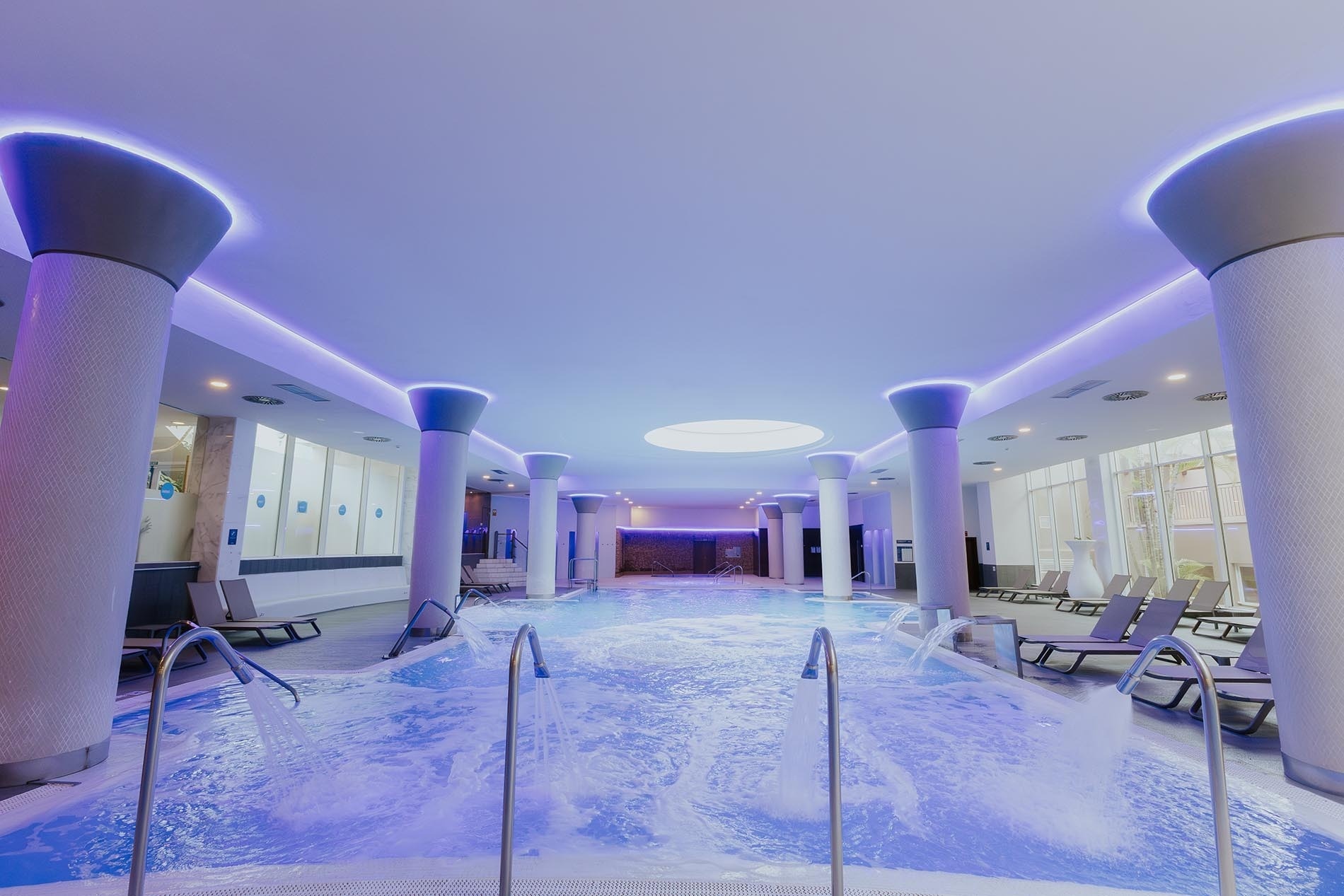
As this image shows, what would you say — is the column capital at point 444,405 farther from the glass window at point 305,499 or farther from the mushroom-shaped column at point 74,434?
the glass window at point 305,499

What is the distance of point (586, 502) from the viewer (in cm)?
2752

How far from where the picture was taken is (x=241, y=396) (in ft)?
32.2

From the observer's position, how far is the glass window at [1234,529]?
1592 centimetres

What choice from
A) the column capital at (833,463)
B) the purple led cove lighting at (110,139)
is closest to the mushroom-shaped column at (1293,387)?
the purple led cove lighting at (110,139)

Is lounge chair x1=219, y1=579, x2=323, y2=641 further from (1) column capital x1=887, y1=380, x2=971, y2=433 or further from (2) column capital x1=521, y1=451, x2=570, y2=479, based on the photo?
(1) column capital x1=887, y1=380, x2=971, y2=433

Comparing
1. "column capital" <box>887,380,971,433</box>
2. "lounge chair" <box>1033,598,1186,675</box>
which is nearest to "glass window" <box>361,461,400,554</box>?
"column capital" <box>887,380,971,433</box>

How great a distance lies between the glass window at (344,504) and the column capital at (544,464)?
4620 millimetres

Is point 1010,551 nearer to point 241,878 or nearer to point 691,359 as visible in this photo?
point 691,359

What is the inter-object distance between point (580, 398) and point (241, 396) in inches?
204

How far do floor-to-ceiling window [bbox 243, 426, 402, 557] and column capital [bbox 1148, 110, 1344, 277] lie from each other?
1559cm

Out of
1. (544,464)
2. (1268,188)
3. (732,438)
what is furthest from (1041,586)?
(1268,188)

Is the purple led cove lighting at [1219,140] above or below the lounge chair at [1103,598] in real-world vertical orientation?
above

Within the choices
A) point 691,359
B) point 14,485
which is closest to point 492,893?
point 14,485

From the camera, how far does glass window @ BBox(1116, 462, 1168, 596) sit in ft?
59.4
